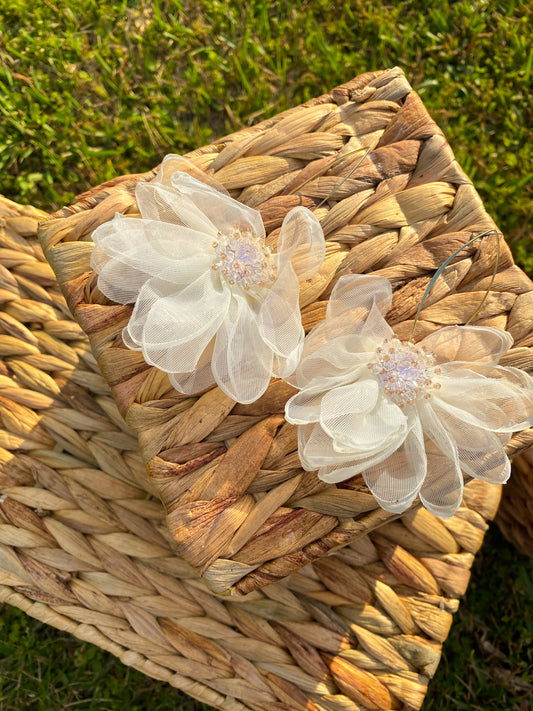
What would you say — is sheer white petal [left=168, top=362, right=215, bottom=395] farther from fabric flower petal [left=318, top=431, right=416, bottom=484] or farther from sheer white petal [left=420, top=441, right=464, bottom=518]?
sheer white petal [left=420, top=441, right=464, bottom=518]

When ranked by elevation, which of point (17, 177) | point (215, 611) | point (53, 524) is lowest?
point (215, 611)

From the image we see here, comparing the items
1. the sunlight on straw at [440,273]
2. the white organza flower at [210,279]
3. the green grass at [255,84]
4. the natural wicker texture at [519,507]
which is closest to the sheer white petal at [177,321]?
the white organza flower at [210,279]

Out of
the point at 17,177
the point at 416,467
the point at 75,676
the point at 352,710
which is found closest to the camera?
the point at 416,467

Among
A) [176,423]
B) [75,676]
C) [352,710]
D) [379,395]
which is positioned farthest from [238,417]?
[75,676]

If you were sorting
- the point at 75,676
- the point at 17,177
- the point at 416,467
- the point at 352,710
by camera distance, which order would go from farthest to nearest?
the point at 17,177, the point at 75,676, the point at 352,710, the point at 416,467

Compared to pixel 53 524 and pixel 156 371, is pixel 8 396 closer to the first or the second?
pixel 53 524

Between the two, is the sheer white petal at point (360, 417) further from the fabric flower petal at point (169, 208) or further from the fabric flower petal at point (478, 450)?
the fabric flower petal at point (169, 208)

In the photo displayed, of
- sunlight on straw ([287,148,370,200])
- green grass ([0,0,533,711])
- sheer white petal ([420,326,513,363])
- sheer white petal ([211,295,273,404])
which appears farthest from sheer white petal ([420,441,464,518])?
green grass ([0,0,533,711])
